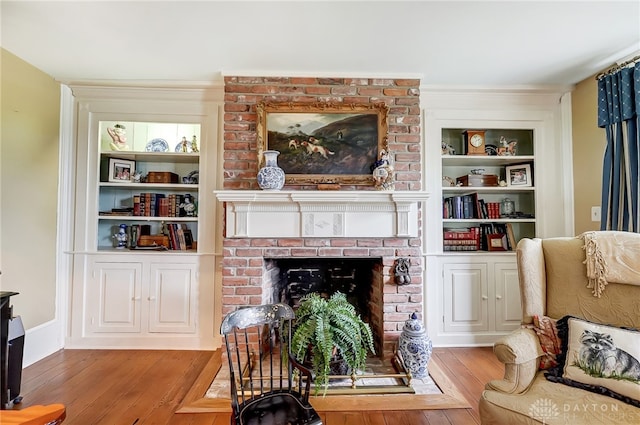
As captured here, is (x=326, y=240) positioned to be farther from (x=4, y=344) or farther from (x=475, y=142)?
(x=4, y=344)

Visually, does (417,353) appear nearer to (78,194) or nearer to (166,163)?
(166,163)

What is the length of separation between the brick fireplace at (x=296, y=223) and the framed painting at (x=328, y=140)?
12cm

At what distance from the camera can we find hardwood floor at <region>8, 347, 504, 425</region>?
1866mm

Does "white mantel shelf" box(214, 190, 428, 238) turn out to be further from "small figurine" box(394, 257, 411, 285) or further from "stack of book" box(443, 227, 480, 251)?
"stack of book" box(443, 227, 480, 251)

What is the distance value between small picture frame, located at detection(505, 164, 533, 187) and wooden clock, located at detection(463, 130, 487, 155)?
0.36m

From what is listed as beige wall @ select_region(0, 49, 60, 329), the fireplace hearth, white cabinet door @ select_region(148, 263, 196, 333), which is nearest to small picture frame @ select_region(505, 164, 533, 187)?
the fireplace hearth

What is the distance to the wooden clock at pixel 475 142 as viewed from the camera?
9.87 ft

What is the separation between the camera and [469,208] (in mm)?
3057

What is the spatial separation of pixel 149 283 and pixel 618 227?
151 inches

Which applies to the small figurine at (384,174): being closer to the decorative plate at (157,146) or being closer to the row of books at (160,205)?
the row of books at (160,205)

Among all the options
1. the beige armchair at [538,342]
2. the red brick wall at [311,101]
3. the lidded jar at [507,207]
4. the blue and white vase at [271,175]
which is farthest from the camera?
the lidded jar at [507,207]

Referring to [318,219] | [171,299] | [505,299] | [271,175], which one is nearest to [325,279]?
[318,219]

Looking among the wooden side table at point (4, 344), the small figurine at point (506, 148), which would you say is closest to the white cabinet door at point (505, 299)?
the small figurine at point (506, 148)

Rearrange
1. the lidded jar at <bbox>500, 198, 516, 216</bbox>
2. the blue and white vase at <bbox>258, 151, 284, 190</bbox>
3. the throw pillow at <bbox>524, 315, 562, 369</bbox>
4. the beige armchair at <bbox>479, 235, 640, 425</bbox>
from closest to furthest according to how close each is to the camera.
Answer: the beige armchair at <bbox>479, 235, 640, 425</bbox> → the throw pillow at <bbox>524, 315, 562, 369</bbox> → the blue and white vase at <bbox>258, 151, 284, 190</bbox> → the lidded jar at <bbox>500, 198, 516, 216</bbox>
